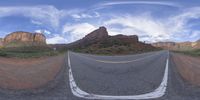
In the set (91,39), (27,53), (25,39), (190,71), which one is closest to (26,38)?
(25,39)

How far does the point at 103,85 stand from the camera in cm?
1330

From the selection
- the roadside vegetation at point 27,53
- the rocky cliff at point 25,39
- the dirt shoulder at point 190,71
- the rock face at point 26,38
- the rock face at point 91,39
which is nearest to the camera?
the dirt shoulder at point 190,71

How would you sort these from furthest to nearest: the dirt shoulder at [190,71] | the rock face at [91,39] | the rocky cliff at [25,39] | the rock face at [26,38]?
the rock face at [26,38], the rocky cliff at [25,39], the rock face at [91,39], the dirt shoulder at [190,71]

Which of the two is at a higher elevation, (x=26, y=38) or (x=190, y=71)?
(x=26, y=38)

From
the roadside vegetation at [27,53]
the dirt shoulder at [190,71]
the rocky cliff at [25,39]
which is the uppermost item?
the rocky cliff at [25,39]

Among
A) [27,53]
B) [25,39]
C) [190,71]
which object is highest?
[25,39]

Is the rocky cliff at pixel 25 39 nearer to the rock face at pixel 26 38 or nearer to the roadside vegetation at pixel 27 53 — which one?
the rock face at pixel 26 38

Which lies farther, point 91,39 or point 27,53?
point 91,39

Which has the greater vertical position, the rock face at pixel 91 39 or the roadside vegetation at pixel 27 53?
the rock face at pixel 91 39

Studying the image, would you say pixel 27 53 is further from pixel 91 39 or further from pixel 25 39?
pixel 25 39

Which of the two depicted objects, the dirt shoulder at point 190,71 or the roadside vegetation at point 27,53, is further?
the roadside vegetation at point 27,53

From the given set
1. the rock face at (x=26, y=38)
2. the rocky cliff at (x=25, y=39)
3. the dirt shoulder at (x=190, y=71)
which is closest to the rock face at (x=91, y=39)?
the rocky cliff at (x=25, y=39)

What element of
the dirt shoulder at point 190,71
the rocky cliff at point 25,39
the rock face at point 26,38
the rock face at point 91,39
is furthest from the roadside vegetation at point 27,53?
the rock face at point 26,38

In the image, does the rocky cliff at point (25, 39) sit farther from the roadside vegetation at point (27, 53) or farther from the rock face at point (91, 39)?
the roadside vegetation at point (27, 53)
